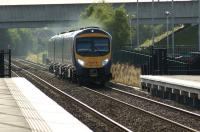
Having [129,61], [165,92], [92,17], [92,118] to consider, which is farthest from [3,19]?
[92,118]

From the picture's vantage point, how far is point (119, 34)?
2434 inches

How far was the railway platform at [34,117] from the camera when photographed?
49.3ft

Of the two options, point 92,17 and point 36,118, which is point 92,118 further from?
point 92,17

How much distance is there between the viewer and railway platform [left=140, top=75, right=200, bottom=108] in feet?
72.9

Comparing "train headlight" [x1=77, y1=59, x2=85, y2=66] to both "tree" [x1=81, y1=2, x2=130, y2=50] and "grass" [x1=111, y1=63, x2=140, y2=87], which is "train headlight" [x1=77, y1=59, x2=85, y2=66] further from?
"tree" [x1=81, y1=2, x2=130, y2=50]

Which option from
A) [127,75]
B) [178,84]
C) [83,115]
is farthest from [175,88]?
[127,75]

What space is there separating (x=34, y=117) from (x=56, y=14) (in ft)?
227

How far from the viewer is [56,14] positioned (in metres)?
85.9

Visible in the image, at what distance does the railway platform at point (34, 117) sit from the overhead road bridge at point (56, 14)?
6170 centimetres

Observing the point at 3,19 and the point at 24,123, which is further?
the point at 3,19

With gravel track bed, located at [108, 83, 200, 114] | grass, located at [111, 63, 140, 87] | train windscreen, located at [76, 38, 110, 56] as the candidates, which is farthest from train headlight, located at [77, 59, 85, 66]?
grass, located at [111, 63, 140, 87]

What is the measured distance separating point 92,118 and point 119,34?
140 ft

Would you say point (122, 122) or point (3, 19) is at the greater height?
point (3, 19)

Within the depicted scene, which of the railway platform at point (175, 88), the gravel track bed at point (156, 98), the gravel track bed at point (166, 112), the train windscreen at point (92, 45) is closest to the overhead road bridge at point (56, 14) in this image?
the gravel track bed at point (156, 98)
